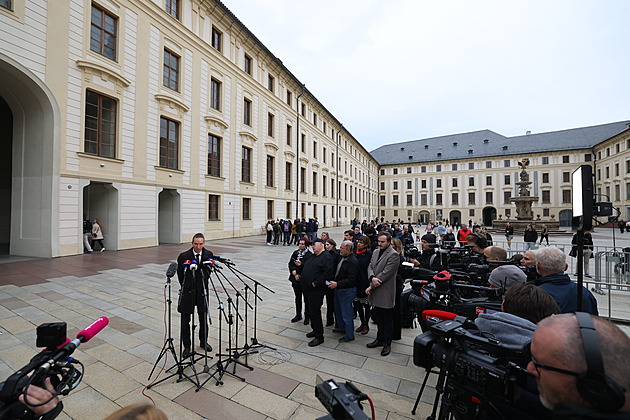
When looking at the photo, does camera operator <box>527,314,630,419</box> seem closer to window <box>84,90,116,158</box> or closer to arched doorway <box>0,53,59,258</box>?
arched doorway <box>0,53,59,258</box>

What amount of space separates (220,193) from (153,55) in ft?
29.0

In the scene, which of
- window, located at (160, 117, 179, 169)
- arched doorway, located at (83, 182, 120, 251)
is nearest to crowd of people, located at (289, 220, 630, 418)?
arched doorway, located at (83, 182, 120, 251)

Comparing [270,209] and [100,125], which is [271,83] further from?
[100,125]

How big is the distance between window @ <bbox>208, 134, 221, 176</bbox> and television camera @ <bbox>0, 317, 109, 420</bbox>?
19.4 meters

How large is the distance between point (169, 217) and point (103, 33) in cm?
970

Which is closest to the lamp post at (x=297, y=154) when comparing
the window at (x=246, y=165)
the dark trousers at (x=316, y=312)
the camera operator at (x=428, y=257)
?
the window at (x=246, y=165)

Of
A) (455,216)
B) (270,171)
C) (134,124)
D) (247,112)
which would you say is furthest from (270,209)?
(455,216)

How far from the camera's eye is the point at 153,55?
626 inches

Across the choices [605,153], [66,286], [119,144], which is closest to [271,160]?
[119,144]

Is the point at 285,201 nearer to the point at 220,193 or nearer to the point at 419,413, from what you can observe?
the point at 220,193

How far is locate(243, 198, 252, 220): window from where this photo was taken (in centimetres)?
2311

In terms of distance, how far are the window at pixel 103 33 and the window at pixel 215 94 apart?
6.47m

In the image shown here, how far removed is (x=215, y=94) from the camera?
20.6m

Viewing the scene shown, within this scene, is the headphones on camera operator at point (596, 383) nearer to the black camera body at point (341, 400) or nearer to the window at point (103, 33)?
the black camera body at point (341, 400)
